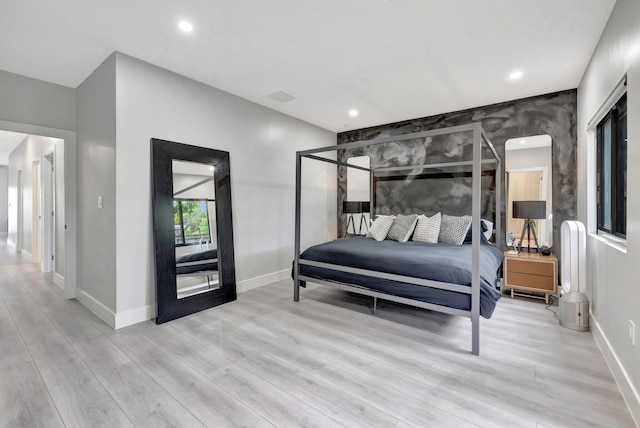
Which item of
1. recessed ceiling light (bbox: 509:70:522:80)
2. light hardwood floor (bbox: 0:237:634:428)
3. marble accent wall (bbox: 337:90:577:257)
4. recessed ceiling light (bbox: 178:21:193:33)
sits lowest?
light hardwood floor (bbox: 0:237:634:428)

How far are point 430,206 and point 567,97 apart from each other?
213cm

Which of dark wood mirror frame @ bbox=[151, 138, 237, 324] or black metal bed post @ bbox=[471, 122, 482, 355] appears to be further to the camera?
dark wood mirror frame @ bbox=[151, 138, 237, 324]

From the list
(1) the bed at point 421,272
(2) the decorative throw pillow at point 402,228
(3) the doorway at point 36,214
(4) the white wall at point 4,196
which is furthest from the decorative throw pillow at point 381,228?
(4) the white wall at point 4,196

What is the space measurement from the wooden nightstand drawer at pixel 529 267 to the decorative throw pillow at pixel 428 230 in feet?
2.93

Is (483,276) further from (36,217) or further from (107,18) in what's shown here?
(36,217)

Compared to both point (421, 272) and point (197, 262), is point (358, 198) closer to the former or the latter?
point (421, 272)

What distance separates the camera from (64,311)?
3.22m

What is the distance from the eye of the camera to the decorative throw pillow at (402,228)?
13.6 feet

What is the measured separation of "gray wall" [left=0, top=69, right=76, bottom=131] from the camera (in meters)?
3.03

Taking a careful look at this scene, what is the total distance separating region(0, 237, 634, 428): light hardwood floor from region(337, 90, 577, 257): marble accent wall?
5.47 ft

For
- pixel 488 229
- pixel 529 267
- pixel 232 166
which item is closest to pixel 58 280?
pixel 232 166

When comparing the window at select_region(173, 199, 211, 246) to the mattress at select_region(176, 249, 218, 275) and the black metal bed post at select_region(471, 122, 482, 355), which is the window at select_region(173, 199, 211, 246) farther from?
the black metal bed post at select_region(471, 122, 482, 355)

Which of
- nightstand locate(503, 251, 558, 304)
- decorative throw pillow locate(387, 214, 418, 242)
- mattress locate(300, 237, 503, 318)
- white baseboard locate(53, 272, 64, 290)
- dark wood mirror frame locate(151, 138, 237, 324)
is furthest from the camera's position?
decorative throw pillow locate(387, 214, 418, 242)

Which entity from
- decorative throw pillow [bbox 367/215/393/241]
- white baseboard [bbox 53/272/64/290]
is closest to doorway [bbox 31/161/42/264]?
white baseboard [bbox 53/272/64/290]
